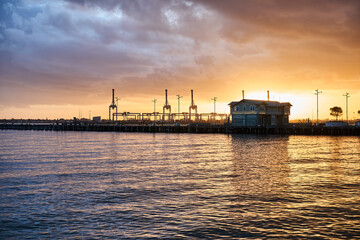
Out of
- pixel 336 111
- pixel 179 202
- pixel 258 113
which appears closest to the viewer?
pixel 179 202

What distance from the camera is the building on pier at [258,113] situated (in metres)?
91.2

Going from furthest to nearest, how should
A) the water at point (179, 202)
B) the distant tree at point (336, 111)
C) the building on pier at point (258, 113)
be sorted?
1. the distant tree at point (336, 111)
2. the building on pier at point (258, 113)
3. the water at point (179, 202)

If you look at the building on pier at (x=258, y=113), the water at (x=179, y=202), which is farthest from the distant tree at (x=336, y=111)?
the water at (x=179, y=202)

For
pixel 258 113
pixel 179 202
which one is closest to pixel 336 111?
pixel 258 113

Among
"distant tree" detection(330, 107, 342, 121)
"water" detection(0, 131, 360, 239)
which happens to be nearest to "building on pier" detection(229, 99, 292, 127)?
"water" detection(0, 131, 360, 239)

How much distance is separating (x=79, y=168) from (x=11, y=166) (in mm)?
6690

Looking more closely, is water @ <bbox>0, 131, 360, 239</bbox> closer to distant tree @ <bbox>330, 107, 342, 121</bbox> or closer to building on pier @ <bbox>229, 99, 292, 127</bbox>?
building on pier @ <bbox>229, 99, 292, 127</bbox>

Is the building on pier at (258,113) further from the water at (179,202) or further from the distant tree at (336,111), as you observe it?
the distant tree at (336,111)

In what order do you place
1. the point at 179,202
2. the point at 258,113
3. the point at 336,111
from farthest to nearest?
1. the point at 336,111
2. the point at 258,113
3. the point at 179,202

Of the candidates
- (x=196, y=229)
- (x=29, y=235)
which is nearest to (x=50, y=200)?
(x=29, y=235)

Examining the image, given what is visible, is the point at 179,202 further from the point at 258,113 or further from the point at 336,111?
the point at 336,111

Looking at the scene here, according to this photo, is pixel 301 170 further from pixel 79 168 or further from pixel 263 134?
pixel 263 134

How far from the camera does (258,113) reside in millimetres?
90438

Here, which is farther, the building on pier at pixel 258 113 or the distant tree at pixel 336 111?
the distant tree at pixel 336 111
